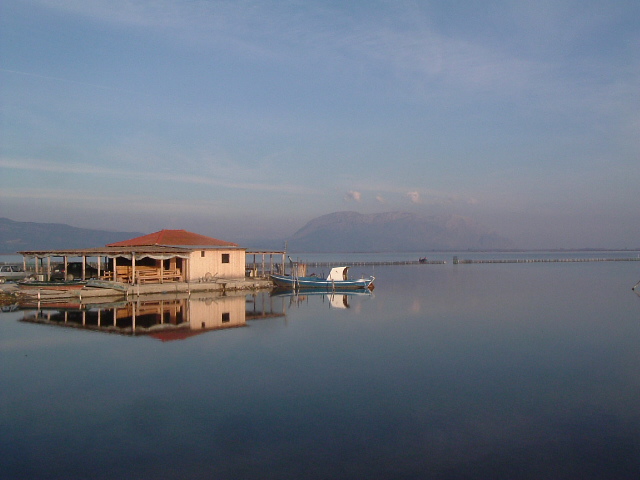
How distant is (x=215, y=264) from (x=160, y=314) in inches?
514

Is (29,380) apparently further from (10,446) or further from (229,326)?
(229,326)

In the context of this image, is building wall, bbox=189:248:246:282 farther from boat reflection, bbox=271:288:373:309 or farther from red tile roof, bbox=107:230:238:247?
boat reflection, bbox=271:288:373:309

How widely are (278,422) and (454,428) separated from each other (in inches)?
155

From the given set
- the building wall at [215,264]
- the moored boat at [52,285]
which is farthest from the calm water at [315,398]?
the building wall at [215,264]

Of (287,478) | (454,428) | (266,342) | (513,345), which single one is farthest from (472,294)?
(287,478)

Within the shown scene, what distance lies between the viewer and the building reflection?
77.1 feet

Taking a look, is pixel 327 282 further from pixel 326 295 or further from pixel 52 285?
pixel 52 285

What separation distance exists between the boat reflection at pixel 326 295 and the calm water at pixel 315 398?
9.41 metres

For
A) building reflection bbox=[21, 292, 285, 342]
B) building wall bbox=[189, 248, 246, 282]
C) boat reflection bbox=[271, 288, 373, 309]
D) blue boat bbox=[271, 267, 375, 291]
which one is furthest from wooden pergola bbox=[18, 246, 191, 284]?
Answer: blue boat bbox=[271, 267, 375, 291]

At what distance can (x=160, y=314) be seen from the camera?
27531 mm

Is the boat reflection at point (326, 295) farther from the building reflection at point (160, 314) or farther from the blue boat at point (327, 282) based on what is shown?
the building reflection at point (160, 314)

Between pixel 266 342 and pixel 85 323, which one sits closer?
pixel 266 342

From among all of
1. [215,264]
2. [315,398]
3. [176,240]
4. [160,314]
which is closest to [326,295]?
[215,264]

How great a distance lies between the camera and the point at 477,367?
17.0m
